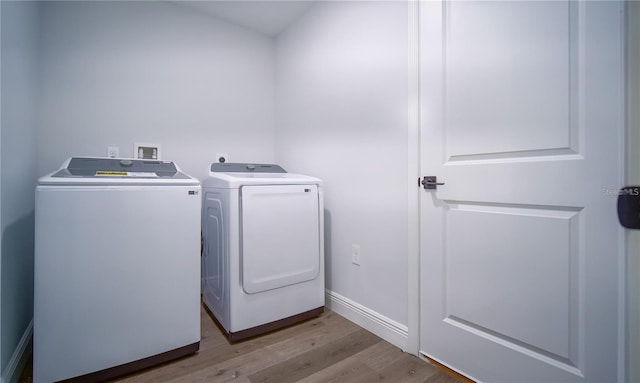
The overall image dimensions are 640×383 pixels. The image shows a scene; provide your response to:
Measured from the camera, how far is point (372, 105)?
161 centimetres

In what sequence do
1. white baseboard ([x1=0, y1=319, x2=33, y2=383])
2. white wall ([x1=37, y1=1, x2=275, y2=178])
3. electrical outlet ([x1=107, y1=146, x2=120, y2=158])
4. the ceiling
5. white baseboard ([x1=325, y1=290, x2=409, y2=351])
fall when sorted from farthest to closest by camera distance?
1. the ceiling
2. electrical outlet ([x1=107, y1=146, x2=120, y2=158])
3. white wall ([x1=37, y1=1, x2=275, y2=178])
4. white baseboard ([x1=325, y1=290, x2=409, y2=351])
5. white baseboard ([x1=0, y1=319, x2=33, y2=383])

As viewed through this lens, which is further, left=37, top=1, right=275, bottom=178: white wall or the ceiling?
the ceiling

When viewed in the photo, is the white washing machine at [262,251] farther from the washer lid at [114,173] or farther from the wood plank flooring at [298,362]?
the washer lid at [114,173]

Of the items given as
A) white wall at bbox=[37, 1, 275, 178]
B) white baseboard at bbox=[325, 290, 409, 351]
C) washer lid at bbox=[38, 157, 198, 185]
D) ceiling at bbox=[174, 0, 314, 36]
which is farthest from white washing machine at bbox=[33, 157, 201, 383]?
ceiling at bbox=[174, 0, 314, 36]

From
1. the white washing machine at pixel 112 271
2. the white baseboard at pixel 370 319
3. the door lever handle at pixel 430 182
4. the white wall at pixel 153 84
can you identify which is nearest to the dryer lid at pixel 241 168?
the white wall at pixel 153 84

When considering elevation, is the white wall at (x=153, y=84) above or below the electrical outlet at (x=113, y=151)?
above

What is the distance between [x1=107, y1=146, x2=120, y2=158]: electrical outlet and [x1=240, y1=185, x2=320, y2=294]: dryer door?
3.47 feet

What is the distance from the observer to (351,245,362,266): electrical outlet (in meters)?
1.71

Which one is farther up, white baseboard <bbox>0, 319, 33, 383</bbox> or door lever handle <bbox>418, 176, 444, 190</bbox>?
door lever handle <bbox>418, 176, 444, 190</bbox>

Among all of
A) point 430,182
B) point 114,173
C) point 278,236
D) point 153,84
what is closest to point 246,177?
point 278,236

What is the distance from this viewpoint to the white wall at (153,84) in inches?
67.0

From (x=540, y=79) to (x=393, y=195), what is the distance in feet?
2.53

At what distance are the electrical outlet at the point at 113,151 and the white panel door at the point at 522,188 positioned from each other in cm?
197

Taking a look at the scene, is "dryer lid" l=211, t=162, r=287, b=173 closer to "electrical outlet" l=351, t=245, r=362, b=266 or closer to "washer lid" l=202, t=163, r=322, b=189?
"washer lid" l=202, t=163, r=322, b=189
